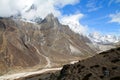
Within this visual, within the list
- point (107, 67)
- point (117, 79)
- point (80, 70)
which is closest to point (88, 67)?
point (80, 70)

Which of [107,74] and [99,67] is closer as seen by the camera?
[107,74]

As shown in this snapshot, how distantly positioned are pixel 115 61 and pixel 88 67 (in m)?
5.33

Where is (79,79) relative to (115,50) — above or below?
below

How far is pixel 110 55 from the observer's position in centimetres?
5369

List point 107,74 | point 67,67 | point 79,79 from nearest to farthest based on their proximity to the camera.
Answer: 1. point 107,74
2. point 79,79
3. point 67,67

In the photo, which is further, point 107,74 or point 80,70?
point 80,70

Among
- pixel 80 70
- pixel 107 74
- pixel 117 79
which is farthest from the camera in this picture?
pixel 80 70

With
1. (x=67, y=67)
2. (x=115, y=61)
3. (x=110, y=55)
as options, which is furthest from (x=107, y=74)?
(x=67, y=67)

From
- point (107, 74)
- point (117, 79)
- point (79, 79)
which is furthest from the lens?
point (79, 79)

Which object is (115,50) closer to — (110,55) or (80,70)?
(110,55)

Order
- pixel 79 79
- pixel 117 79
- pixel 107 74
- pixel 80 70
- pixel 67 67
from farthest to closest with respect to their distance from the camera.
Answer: pixel 67 67 → pixel 80 70 → pixel 79 79 → pixel 107 74 → pixel 117 79

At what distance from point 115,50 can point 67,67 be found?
432 inches

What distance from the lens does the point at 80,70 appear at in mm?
51781

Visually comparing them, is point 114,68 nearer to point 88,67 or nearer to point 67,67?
point 88,67
